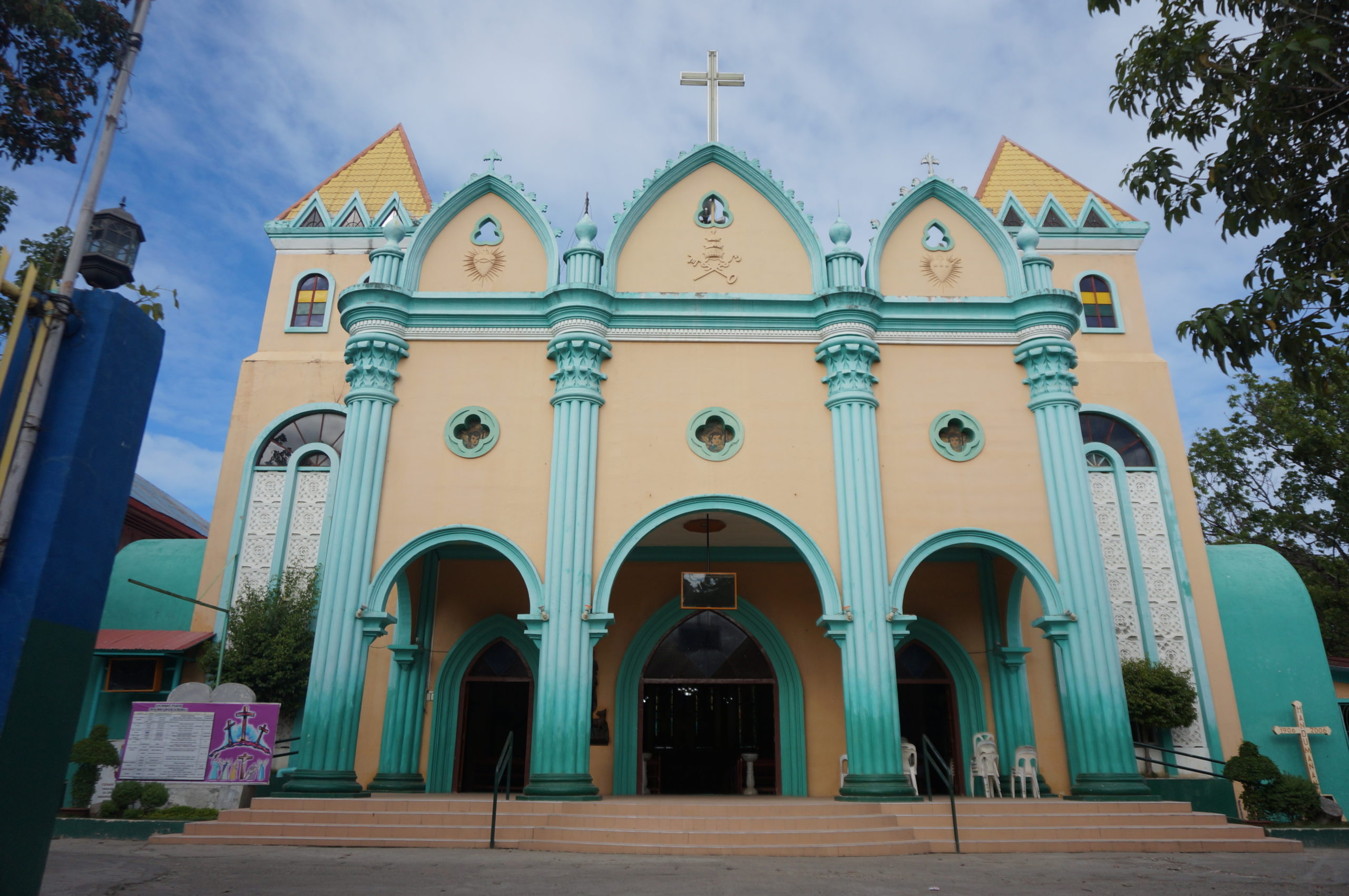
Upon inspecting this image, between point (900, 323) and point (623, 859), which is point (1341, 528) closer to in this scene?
point (900, 323)

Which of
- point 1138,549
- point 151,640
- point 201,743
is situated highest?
point 1138,549

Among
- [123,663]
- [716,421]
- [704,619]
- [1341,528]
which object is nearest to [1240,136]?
[716,421]

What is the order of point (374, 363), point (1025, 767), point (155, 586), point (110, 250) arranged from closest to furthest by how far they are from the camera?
point (110, 250)
point (1025, 767)
point (374, 363)
point (155, 586)

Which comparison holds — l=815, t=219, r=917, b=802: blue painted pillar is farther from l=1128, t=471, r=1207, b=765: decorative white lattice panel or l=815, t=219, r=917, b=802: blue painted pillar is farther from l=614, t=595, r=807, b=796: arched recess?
l=1128, t=471, r=1207, b=765: decorative white lattice panel

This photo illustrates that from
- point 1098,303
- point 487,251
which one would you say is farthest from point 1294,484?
point 487,251

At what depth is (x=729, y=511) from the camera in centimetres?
1381

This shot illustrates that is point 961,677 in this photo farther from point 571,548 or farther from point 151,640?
point 151,640

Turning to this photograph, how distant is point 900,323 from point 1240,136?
7.19 m

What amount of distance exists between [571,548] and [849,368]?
524 cm

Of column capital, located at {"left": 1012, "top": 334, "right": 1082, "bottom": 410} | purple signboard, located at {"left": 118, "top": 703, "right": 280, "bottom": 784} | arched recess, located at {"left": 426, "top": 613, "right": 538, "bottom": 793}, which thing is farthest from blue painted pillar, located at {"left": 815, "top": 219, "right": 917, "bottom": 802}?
purple signboard, located at {"left": 118, "top": 703, "right": 280, "bottom": 784}

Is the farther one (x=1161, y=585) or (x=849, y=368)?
(x=1161, y=585)

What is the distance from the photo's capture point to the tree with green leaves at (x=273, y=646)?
15.0 metres

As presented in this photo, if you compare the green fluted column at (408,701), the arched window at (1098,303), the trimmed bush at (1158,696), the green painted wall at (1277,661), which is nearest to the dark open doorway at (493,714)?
the green fluted column at (408,701)

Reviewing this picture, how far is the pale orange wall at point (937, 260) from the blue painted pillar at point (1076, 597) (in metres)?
0.75
